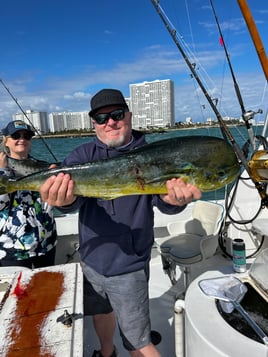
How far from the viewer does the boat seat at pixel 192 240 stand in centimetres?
345

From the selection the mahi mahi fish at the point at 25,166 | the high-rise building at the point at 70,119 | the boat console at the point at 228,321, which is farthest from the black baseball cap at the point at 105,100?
the high-rise building at the point at 70,119

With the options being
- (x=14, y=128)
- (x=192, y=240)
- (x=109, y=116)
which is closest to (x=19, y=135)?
(x=14, y=128)

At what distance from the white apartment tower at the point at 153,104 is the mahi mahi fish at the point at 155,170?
963 centimetres

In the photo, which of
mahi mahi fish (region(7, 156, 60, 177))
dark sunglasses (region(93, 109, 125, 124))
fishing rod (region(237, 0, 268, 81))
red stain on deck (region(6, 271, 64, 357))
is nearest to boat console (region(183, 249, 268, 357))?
red stain on deck (region(6, 271, 64, 357))

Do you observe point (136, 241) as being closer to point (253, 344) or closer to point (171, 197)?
point (171, 197)

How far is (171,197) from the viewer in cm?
184

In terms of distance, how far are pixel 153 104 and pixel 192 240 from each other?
42.0ft

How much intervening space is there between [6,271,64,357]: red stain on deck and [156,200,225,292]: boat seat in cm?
172

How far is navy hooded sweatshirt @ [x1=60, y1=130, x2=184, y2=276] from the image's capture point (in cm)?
227

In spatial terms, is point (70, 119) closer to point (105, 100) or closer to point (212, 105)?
point (212, 105)

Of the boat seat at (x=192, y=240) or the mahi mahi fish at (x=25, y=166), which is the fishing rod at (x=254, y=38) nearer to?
the boat seat at (x=192, y=240)

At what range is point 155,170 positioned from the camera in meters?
1.79

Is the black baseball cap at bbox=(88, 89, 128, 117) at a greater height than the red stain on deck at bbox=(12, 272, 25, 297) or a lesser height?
greater

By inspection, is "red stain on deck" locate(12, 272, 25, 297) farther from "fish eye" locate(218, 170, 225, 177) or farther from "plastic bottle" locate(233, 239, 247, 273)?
"plastic bottle" locate(233, 239, 247, 273)
